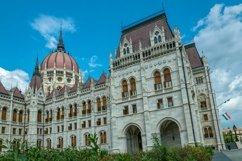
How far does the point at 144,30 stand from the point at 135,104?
13660 millimetres

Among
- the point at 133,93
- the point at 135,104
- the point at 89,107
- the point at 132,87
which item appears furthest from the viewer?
the point at 89,107

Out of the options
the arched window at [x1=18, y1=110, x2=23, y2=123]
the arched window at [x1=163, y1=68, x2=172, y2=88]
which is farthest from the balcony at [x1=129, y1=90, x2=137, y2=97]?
the arched window at [x1=18, y1=110, x2=23, y2=123]

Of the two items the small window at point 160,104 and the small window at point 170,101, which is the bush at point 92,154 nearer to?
the small window at point 170,101

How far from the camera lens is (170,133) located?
34406mm

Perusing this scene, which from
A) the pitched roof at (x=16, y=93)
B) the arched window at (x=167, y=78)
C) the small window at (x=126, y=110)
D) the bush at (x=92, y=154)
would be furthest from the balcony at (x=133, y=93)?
the pitched roof at (x=16, y=93)

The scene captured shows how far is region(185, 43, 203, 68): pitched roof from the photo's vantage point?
43.1 metres

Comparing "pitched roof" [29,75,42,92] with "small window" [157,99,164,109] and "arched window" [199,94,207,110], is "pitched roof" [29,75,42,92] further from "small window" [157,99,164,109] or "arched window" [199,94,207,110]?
"arched window" [199,94,207,110]

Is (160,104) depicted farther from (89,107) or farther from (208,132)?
(89,107)

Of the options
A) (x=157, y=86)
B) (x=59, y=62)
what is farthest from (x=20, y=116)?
(x=157, y=86)

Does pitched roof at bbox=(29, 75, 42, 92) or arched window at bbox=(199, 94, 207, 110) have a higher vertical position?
pitched roof at bbox=(29, 75, 42, 92)

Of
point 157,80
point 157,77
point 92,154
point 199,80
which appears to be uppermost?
point 199,80

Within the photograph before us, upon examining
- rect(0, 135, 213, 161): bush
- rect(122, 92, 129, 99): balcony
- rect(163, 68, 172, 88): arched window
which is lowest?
rect(0, 135, 213, 161): bush

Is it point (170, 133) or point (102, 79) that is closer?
point (170, 133)

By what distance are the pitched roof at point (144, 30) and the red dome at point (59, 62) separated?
3322 cm
